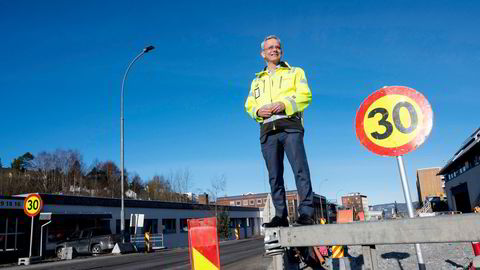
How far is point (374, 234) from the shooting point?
235 cm

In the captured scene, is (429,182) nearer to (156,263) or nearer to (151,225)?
(151,225)

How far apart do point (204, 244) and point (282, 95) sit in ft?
5.48

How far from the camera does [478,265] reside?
3197 mm

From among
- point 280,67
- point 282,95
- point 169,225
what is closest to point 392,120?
point 282,95

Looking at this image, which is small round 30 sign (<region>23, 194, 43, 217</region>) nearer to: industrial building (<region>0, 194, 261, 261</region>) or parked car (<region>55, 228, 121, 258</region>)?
parked car (<region>55, 228, 121, 258</region>)

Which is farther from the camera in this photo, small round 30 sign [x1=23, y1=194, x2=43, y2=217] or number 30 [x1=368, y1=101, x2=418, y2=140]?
small round 30 sign [x1=23, y1=194, x2=43, y2=217]

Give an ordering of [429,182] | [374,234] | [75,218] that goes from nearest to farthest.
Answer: [374,234], [75,218], [429,182]

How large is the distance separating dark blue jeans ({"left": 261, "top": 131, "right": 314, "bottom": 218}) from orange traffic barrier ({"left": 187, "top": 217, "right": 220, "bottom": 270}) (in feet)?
2.22

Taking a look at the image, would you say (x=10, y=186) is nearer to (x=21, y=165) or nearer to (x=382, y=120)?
(x=21, y=165)

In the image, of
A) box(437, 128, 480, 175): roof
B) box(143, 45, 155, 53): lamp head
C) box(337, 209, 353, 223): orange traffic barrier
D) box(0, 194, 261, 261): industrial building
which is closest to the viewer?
box(337, 209, 353, 223): orange traffic barrier

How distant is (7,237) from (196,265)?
921 inches

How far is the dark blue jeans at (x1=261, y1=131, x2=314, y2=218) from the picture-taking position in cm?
344

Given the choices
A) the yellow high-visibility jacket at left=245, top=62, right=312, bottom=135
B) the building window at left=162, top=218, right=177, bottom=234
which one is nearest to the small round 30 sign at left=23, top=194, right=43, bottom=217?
the yellow high-visibility jacket at left=245, top=62, right=312, bottom=135

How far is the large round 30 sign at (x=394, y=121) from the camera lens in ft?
11.8
